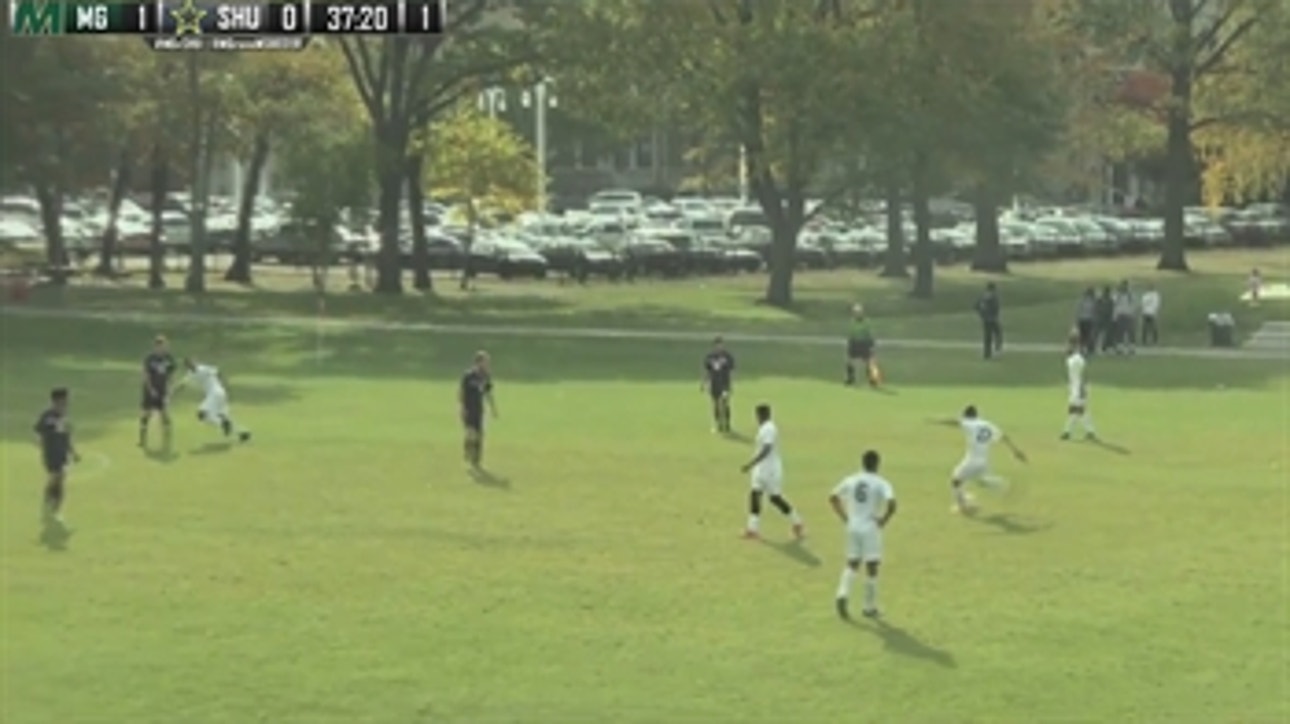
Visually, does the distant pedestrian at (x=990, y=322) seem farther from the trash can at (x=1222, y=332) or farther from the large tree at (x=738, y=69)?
the large tree at (x=738, y=69)

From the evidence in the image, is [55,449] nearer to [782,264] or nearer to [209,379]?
[209,379]

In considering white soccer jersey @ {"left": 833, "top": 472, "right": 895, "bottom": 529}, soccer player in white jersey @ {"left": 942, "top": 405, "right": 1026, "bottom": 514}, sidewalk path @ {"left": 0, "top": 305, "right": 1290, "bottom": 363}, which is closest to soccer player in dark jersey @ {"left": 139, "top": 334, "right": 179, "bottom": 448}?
soccer player in white jersey @ {"left": 942, "top": 405, "right": 1026, "bottom": 514}

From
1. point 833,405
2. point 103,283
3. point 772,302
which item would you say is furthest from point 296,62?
point 833,405

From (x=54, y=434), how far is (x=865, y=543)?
10711 mm

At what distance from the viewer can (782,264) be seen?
62.3 metres

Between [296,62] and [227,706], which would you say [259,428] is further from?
[296,62]

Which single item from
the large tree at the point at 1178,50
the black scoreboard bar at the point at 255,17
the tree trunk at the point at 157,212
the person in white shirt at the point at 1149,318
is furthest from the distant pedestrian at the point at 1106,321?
the tree trunk at the point at 157,212

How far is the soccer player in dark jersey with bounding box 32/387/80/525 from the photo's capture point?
26.3 m

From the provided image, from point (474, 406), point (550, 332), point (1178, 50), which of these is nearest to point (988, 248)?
point (1178, 50)

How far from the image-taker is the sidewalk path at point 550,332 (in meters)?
50.8

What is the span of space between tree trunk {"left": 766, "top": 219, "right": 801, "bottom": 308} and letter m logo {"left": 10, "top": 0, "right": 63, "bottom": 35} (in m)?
22.5

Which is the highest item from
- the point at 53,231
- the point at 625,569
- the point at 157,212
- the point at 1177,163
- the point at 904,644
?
the point at 1177,163

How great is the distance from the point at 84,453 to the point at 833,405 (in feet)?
46.8

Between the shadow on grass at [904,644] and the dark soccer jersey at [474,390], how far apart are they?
32.6 ft
